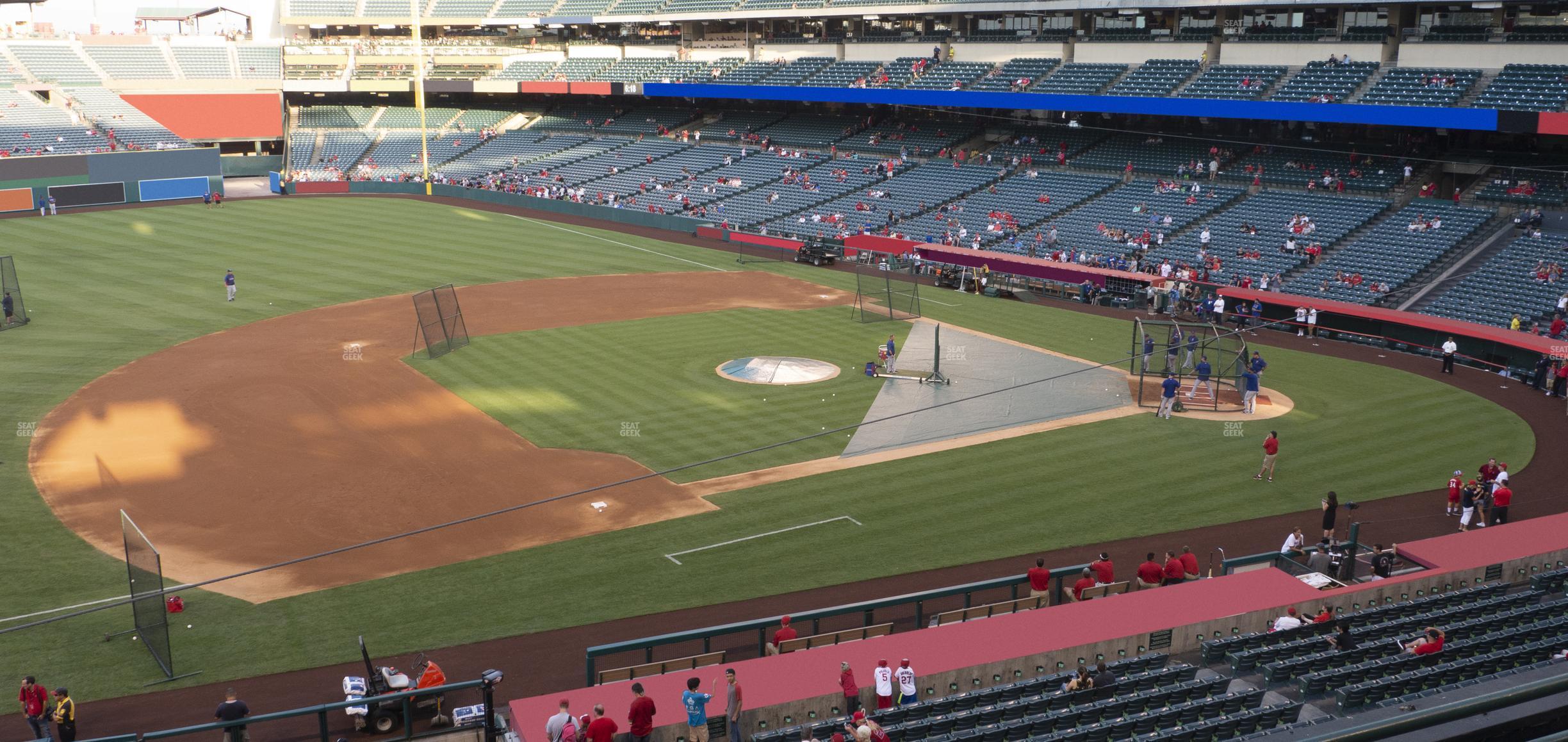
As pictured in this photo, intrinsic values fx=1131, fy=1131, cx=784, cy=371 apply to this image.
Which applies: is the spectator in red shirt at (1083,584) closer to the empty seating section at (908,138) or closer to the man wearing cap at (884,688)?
the man wearing cap at (884,688)

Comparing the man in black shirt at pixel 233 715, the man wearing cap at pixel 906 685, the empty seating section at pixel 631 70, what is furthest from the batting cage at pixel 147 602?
the empty seating section at pixel 631 70

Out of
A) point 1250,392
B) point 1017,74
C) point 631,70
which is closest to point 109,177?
point 631,70

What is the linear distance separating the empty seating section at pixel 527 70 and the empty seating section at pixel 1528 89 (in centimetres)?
6730

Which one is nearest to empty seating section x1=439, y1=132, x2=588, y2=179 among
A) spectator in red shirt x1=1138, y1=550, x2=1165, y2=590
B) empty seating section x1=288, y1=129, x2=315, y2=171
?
empty seating section x1=288, y1=129, x2=315, y2=171

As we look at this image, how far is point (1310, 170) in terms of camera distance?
5081 centimetres

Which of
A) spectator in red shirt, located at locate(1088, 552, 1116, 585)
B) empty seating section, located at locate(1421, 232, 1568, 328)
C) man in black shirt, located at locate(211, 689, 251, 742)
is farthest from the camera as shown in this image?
empty seating section, located at locate(1421, 232, 1568, 328)

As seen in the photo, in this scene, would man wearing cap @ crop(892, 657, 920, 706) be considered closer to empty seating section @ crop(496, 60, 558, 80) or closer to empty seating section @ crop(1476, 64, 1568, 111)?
empty seating section @ crop(1476, 64, 1568, 111)

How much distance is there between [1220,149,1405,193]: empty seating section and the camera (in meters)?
48.3

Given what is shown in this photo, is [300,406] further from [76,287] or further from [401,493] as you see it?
[76,287]

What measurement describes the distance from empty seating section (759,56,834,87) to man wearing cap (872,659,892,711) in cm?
6241

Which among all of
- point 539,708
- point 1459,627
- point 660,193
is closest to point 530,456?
point 539,708

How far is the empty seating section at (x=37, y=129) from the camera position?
224ft

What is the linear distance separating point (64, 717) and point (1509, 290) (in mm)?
42697

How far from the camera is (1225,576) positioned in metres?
17.6
